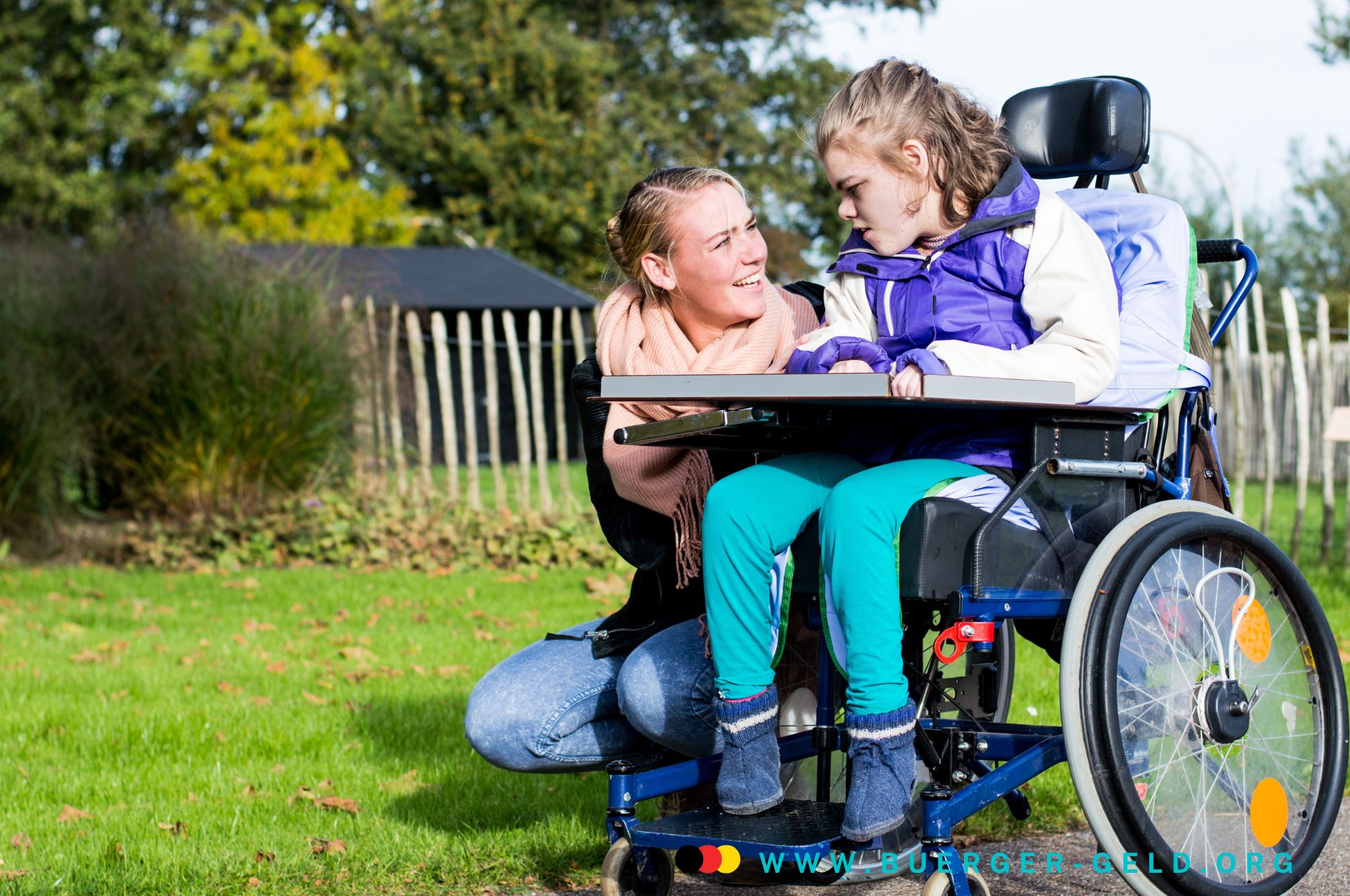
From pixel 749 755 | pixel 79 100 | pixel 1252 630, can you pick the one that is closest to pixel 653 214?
pixel 749 755

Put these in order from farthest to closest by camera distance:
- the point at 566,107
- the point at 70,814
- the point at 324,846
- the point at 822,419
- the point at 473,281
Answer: the point at 566,107
the point at 473,281
the point at 70,814
the point at 324,846
the point at 822,419

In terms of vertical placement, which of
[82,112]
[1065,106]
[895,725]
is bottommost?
[895,725]

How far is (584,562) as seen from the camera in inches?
352

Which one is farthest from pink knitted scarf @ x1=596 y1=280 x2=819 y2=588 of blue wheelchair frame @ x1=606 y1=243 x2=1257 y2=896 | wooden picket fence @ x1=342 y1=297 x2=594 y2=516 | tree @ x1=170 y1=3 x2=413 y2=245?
tree @ x1=170 y1=3 x2=413 y2=245

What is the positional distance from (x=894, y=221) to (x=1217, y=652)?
1004 mm

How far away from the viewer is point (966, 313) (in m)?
2.61

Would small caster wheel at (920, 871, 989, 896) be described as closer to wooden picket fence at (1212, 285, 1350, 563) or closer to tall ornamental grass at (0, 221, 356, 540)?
wooden picket fence at (1212, 285, 1350, 563)

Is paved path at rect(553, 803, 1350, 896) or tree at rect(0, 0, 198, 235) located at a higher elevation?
tree at rect(0, 0, 198, 235)

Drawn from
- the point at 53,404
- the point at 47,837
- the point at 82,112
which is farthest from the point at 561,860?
the point at 82,112

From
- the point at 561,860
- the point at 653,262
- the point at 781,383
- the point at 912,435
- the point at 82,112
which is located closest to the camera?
the point at 781,383

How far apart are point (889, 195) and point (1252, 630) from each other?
107 centimetres

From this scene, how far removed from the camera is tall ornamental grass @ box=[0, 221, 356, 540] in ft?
29.4

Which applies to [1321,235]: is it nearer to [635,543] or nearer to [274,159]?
[274,159]

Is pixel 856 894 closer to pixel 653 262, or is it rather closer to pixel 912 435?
pixel 912 435
